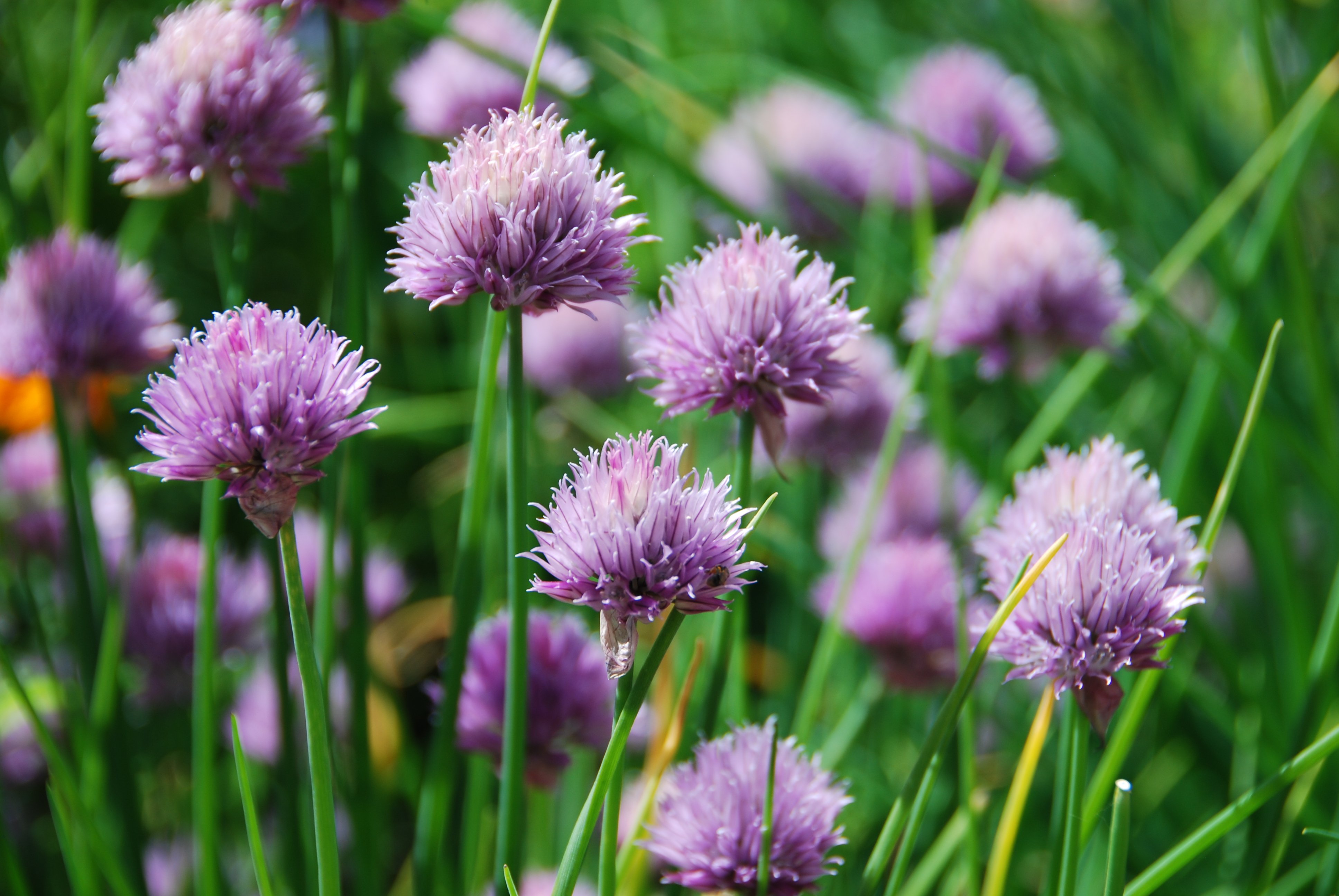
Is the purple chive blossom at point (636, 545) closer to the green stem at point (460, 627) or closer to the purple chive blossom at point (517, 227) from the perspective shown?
the purple chive blossom at point (517, 227)

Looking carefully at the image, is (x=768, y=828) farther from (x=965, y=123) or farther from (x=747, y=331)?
(x=965, y=123)

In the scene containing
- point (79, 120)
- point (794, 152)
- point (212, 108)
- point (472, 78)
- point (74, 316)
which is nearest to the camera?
point (212, 108)

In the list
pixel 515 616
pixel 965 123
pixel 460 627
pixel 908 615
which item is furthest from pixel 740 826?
pixel 965 123

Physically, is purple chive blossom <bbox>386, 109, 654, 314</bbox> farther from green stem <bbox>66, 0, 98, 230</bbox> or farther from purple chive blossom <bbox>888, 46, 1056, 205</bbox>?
purple chive blossom <bbox>888, 46, 1056, 205</bbox>

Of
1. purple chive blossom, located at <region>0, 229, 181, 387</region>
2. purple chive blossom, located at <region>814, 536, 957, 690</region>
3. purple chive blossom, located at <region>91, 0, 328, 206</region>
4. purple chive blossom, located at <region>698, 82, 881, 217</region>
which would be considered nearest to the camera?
purple chive blossom, located at <region>91, 0, 328, 206</region>

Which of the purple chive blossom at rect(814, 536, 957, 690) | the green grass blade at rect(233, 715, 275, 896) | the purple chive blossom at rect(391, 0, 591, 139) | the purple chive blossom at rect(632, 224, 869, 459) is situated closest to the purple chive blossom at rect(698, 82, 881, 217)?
the purple chive blossom at rect(391, 0, 591, 139)

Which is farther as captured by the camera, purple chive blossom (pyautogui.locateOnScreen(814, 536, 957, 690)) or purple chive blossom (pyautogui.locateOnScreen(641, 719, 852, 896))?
purple chive blossom (pyautogui.locateOnScreen(814, 536, 957, 690))

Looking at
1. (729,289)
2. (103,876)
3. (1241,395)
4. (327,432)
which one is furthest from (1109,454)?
(103,876)

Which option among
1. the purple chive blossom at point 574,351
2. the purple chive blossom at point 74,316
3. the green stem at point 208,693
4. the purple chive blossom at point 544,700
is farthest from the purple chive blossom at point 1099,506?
the purple chive blossom at point 574,351
